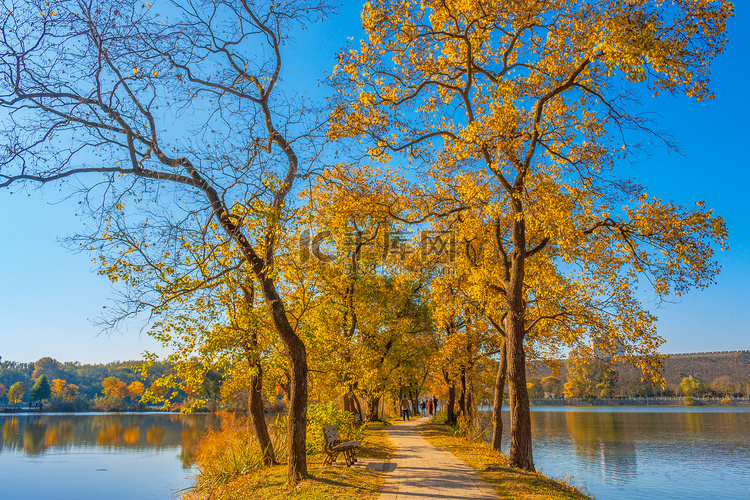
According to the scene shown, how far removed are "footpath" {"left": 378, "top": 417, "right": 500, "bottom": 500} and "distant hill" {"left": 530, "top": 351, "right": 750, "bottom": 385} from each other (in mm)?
101259

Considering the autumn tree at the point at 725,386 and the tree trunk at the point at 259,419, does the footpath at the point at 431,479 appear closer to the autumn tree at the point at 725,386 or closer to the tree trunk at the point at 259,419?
the tree trunk at the point at 259,419

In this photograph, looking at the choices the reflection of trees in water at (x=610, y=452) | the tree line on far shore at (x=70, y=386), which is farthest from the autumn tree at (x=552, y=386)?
the tree line on far shore at (x=70, y=386)

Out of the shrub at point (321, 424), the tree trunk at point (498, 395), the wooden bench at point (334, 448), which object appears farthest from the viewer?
the tree trunk at point (498, 395)

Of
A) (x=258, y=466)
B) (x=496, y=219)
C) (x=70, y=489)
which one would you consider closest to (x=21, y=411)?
(x=70, y=489)

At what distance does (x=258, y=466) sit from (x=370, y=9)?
446 inches

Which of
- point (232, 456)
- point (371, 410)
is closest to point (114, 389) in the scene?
point (371, 410)

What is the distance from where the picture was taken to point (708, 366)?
362 ft

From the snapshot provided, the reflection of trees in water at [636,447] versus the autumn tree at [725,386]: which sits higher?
the reflection of trees in water at [636,447]

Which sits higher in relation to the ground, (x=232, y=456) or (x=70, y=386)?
(x=232, y=456)

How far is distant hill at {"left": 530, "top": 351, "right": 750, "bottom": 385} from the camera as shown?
10494 centimetres

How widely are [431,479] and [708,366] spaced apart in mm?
132464

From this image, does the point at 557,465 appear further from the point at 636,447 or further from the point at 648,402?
the point at 648,402

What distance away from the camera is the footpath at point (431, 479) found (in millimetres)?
7680

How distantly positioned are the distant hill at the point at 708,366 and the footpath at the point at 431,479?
332 feet
